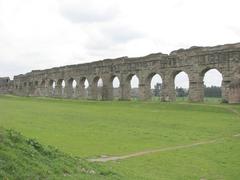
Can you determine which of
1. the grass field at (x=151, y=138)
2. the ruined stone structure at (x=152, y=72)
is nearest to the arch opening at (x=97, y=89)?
the ruined stone structure at (x=152, y=72)

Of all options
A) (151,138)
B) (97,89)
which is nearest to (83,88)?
(97,89)

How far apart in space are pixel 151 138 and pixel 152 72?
94.5ft

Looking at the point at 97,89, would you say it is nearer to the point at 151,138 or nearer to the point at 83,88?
the point at 83,88

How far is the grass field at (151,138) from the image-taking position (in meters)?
13.5

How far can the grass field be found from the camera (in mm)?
13531

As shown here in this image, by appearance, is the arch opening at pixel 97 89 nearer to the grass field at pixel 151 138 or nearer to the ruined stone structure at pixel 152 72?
the ruined stone structure at pixel 152 72

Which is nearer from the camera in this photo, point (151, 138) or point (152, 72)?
point (151, 138)

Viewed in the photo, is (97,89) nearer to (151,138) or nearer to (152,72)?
(152,72)

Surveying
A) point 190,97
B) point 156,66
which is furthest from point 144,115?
point 156,66

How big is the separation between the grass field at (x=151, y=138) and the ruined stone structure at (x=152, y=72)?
30.3 feet

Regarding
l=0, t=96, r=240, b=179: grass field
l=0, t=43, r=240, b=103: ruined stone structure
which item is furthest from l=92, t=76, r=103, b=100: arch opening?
l=0, t=96, r=240, b=179: grass field

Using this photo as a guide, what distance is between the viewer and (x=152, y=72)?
158ft

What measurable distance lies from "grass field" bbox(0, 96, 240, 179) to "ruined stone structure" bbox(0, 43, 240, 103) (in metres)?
9.25

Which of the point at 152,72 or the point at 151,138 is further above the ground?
the point at 152,72
